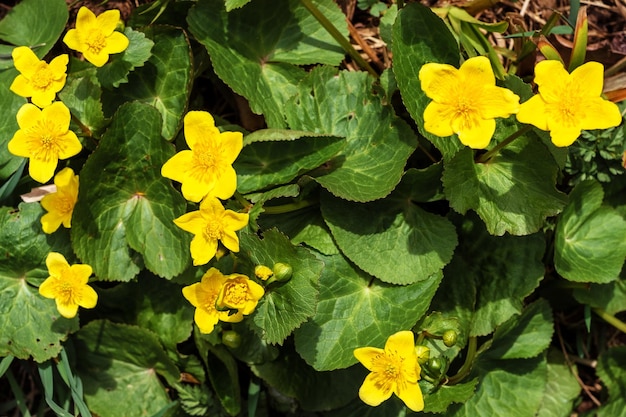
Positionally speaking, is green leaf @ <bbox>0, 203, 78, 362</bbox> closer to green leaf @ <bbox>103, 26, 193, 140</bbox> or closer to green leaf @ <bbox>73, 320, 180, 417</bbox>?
green leaf @ <bbox>73, 320, 180, 417</bbox>

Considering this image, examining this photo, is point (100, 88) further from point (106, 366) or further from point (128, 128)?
point (106, 366)

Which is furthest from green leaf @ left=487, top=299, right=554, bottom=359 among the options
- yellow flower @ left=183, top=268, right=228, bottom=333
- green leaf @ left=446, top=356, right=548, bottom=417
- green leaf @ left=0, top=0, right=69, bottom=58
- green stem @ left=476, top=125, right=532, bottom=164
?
green leaf @ left=0, top=0, right=69, bottom=58

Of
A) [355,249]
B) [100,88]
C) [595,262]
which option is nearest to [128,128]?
[100,88]

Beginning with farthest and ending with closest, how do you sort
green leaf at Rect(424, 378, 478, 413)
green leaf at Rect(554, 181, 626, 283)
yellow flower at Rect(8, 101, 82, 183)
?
green leaf at Rect(554, 181, 626, 283) → green leaf at Rect(424, 378, 478, 413) → yellow flower at Rect(8, 101, 82, 183)

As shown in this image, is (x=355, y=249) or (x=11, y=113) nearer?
(x=355, y=249)

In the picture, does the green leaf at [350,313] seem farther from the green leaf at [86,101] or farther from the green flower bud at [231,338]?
the green leaf at [86,101]

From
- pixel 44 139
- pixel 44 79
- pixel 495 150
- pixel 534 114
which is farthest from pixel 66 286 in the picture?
pixel 534 114

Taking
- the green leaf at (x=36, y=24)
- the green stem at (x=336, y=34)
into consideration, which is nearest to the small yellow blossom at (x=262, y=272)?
the green stem at (x=336, y=34)
